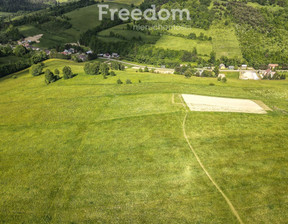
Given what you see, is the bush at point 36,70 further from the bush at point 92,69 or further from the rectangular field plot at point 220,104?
the rectangular field plot at point 220,104

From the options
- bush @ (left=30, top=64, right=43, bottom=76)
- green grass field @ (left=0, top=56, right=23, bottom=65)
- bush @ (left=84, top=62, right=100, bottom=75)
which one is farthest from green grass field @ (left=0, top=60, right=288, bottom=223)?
green grass field @ (left=0, top=56, right=23, bottom=65)

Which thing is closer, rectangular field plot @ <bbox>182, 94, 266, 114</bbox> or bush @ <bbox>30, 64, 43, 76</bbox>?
rectangular field plot @ <bbox>182, 94, 266, 114</bbox>

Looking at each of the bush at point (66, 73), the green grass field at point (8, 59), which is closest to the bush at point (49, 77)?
the bush at point (66, 73)

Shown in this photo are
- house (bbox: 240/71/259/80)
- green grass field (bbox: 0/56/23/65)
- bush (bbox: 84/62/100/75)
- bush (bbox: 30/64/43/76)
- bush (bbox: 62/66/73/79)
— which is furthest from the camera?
house (bbox: 240/71/259/80)

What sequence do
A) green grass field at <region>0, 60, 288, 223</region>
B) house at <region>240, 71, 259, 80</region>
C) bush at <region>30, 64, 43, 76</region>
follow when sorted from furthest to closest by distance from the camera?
house at <region>240, 71, 259, 80</region> < bush at <region>30, 64, 43, 76</region> < green grass field at <region>0, 60, 288, 223</region>

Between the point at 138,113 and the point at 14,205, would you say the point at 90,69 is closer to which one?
the point at 138,113

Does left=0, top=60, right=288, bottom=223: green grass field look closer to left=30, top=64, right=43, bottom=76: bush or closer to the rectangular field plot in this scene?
the rectangular field plot

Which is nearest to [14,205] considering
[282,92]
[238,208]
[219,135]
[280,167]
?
[238,208]
